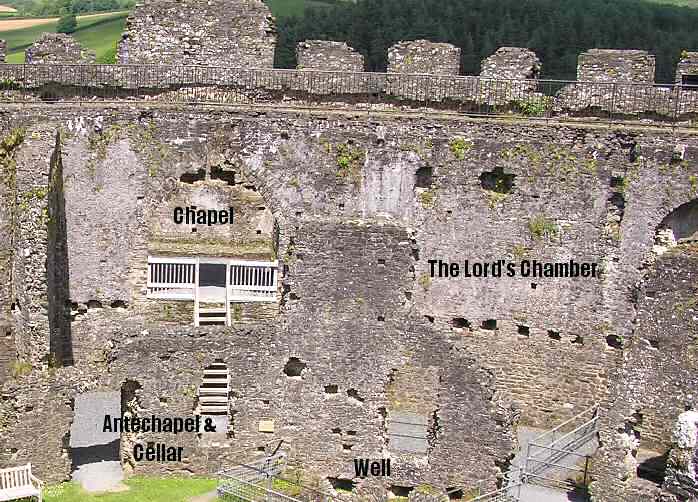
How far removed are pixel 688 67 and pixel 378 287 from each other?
449 inches

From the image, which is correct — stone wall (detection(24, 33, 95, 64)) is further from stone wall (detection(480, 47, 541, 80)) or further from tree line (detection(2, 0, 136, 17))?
tree line (detection(2, 0, 136, 17))

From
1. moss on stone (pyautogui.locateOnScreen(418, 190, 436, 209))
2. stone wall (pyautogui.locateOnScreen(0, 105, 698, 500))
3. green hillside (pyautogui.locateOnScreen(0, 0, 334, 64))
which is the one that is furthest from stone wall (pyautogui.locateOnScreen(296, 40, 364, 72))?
green hillside (pyautogui.locateOnScreen(0, 0, 334, 64))

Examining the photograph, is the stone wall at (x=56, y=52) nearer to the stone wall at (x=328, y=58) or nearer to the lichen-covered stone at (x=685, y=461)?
the stone wall at (x=328, y=58)

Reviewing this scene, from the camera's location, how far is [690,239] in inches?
1152

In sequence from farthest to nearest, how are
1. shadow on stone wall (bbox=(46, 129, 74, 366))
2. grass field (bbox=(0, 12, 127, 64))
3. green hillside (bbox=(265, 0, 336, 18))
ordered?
grass field (bbox=(0, 12, 127, 64))
green hillside (bbox=(265, 0, 336, 18))
shadow on stone wall (bbox=(46, 129, 74, 366))

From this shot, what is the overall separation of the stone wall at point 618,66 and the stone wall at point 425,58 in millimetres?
3576

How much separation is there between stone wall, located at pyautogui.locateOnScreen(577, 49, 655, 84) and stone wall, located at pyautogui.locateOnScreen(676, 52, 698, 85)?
0.72 m

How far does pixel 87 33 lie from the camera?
254ft

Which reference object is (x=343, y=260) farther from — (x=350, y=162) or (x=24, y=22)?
(x=24, y=22)

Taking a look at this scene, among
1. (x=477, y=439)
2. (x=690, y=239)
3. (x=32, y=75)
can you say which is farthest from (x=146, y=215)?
(x=690, y=239)

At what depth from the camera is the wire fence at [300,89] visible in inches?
1268

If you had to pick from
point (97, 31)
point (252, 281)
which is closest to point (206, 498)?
point (252, 281)

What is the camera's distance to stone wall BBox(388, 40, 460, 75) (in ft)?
107

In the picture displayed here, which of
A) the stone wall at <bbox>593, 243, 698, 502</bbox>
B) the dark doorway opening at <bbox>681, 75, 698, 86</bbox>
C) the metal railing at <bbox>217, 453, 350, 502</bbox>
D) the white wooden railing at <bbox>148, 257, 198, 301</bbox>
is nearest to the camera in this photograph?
the stone wall at <bbox>593, 243, 698, 502</bbox>
